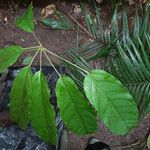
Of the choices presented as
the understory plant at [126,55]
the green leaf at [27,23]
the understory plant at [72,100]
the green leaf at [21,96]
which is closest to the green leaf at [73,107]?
the understory plant at [72,100]

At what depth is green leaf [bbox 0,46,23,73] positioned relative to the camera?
3.40 feet

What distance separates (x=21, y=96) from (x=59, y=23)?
48.3 inches

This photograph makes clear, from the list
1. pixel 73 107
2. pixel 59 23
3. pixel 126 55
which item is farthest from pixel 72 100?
pixel 59 23

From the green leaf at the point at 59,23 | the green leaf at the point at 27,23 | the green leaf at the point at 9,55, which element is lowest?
the green leaf at the point at 59,23

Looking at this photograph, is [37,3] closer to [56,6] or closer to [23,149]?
[56,6]

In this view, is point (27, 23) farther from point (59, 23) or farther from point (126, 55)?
point (59, 23)

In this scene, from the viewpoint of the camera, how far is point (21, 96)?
1.09 m

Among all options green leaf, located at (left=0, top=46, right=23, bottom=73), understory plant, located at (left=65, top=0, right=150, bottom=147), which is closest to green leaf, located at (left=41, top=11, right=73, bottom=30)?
understory plant, located at (left=65, top=0, right=150, bottom=147)

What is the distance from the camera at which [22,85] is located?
105cm

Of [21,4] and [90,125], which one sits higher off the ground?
[21,4]

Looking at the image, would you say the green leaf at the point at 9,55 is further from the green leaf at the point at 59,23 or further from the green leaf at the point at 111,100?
the green leaf at the point at 59,23

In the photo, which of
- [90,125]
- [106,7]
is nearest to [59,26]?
[106,7]

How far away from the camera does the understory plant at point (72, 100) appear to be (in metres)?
0.98

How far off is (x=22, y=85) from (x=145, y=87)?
0.82 m
